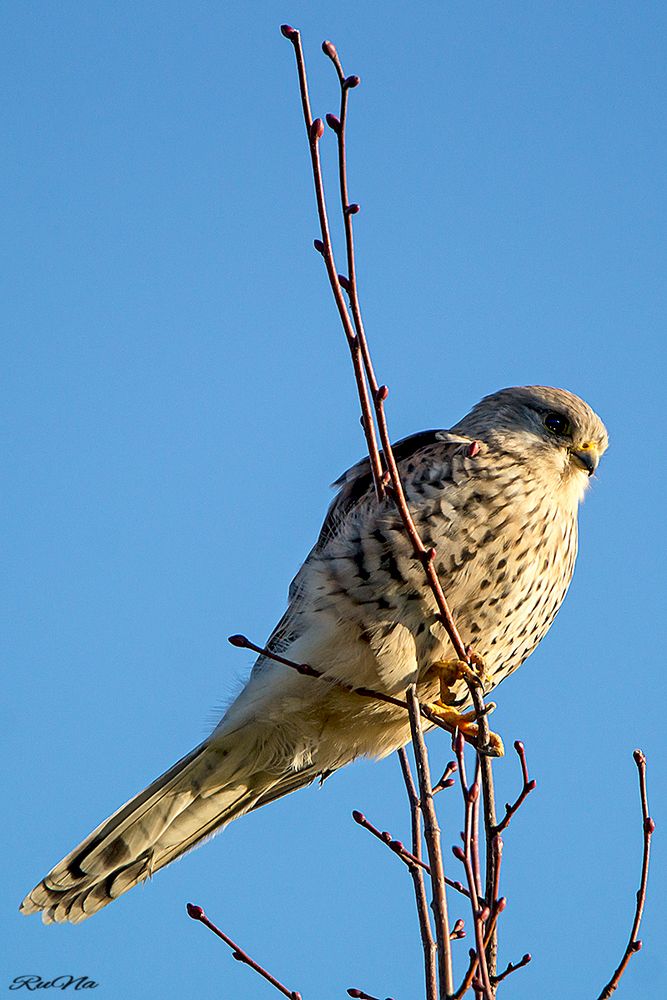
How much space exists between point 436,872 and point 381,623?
1.12 m

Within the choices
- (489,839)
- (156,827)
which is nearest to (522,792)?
(489,839)

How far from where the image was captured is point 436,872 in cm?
187

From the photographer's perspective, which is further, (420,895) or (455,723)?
(455,723)

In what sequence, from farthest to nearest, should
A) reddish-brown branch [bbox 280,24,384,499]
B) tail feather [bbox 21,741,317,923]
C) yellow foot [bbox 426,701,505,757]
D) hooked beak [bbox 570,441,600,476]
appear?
hooked beak [bbox 570,441,600,476], tail feather [bbox 21,741,317,923], yellow foot [bbox 426,701,505,757], reddish-brown branch [bbox 280,24,384,499]

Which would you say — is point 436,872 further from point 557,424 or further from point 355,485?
point 557,424

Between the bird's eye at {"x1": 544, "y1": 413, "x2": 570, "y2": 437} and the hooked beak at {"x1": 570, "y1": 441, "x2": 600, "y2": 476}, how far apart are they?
7 centimetres

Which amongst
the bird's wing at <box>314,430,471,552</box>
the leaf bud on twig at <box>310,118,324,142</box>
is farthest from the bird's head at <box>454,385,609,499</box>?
the leaf bud on twig at <box>310,118,324,142</box>

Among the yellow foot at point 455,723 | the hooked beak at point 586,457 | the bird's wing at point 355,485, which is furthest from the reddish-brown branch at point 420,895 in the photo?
the hooked beak at point 586,457

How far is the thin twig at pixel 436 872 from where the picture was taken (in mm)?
1762

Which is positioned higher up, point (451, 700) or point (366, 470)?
point (366, 470)

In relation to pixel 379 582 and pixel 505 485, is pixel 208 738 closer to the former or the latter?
pixel 379 582

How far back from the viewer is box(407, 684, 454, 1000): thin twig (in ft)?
5.78

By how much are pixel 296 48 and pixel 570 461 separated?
81.6 inches

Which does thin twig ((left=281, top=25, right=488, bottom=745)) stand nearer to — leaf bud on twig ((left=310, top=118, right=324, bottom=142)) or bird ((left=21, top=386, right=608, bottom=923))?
leaf bud on twig ((left=310, top=118, right=324, bottom=142))
